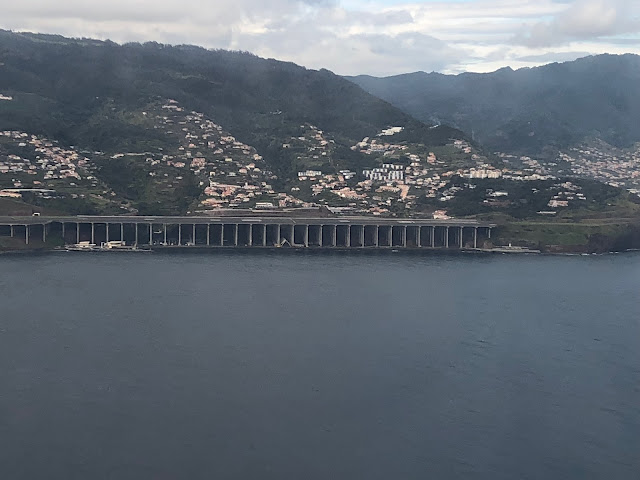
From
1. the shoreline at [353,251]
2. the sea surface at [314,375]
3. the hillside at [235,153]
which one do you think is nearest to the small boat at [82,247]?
the shoreline at [353,251]

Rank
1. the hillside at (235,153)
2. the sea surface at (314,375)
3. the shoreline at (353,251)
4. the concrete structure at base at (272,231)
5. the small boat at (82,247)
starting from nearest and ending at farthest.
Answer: the sea surface at (314,375) < the small boat at (82,247) < the shoreline at (353,251) < the concrete structure at base at (272,231) < the hillside at (235,153)

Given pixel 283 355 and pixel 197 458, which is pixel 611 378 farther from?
pixel 197 458

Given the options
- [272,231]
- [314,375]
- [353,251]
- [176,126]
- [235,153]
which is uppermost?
[176,126]

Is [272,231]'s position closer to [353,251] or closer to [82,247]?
[353,251]

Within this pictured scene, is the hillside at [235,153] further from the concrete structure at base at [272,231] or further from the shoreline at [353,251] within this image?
the concrete structure at base at [272,231]

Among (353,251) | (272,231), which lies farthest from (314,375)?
(272,231)

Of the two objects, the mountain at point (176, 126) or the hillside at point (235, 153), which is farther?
the mountain at point (176, 126)
